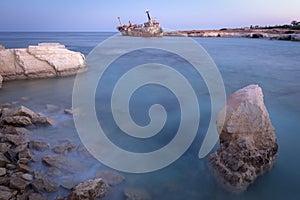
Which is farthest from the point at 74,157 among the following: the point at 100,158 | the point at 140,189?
the point at 140,189

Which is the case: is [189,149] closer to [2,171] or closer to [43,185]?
[43,185]

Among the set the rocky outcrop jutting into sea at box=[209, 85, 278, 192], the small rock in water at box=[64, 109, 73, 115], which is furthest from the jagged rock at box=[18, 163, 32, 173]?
the rocky outcrop jutting into sea at box=[209, 85, 278, 192]

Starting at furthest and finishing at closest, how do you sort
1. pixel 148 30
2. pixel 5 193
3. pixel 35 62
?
1. pixel 148 30
2. pixel 35 62
3. pixel 5 193

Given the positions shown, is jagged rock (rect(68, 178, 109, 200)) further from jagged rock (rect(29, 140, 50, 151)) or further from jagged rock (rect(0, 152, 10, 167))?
jagged rock (rect(29, 140, 50, 151))

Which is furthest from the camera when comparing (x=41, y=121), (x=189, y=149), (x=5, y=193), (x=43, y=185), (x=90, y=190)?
(x=41, y=121)

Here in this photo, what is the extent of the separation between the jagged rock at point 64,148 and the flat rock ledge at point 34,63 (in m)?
6.27

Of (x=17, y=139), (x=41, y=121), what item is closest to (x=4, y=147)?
(x=17, y=139)

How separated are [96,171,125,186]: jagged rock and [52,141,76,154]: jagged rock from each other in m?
0.96

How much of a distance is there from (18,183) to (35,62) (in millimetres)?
7447

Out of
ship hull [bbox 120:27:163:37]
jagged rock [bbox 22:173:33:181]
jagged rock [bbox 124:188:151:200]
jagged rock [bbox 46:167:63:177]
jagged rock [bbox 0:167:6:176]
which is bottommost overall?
jagged rock [bbox 124:188:151:200]

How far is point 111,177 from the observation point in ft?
11.5

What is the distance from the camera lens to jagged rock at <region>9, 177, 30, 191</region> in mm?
3027

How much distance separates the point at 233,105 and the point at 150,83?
20.3 ft

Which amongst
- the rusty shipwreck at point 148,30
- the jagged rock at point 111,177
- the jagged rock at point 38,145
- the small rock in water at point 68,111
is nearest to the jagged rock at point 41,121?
the small rock in water at point 68,111
